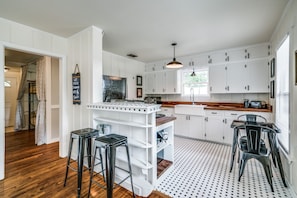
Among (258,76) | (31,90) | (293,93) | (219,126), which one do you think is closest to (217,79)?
(258,76)

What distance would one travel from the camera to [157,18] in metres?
2.25

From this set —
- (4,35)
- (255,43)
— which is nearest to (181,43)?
(255,43)

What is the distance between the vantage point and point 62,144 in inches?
115

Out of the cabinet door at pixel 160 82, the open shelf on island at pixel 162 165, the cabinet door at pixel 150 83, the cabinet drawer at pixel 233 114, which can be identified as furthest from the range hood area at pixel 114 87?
the cabinet drawer at pixel 233 114

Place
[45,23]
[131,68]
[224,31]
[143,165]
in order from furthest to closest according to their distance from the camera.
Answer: [131,68] < [224,31] < [45,23] < [143,165]

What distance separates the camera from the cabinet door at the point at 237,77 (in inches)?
144

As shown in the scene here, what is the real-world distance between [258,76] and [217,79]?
3.01ft

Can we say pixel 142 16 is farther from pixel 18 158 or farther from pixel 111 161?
pixel 18 158

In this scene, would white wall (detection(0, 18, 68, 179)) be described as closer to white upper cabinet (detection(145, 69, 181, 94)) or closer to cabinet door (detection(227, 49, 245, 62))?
white upper cabinet (detection(145, 69, 181, 94))

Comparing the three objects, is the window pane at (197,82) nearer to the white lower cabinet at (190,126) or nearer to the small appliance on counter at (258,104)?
the white lower cabinet at (190,126)

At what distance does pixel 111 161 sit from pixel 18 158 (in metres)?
2.62

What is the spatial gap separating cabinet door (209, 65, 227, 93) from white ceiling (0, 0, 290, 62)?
862mm

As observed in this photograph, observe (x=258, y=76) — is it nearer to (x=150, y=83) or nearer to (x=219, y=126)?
(x=219, y=126)

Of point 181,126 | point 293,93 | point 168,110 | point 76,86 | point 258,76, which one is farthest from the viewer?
point 168,110
